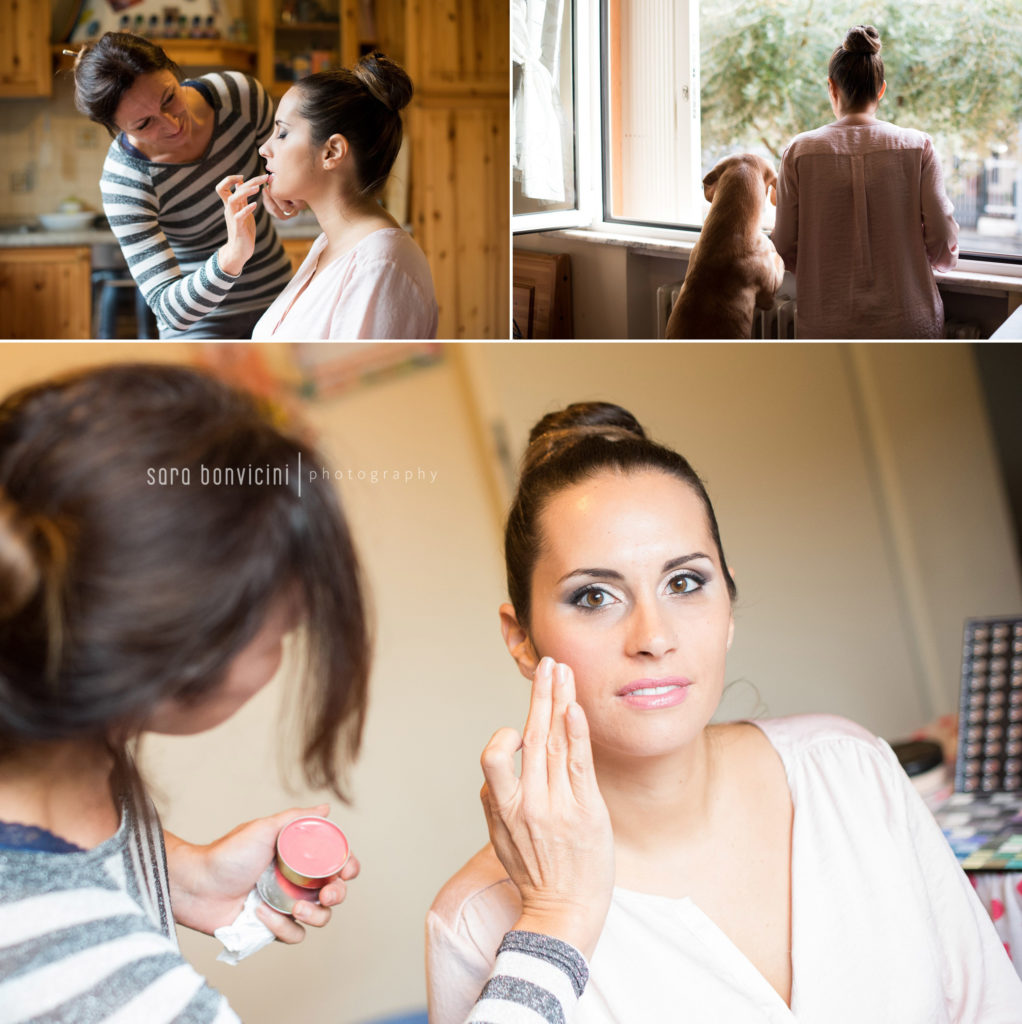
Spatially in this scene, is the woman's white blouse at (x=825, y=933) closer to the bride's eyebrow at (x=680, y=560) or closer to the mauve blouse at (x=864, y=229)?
the bride's eyebrow at (x=680, y=560)

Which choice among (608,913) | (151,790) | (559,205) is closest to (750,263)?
(559,205)

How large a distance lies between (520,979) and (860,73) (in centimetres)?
128

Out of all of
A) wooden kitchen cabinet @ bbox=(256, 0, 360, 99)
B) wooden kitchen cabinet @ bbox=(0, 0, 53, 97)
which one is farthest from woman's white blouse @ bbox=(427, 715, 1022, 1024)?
wooden kitchen cabinet @ bbox=(0, 0, 53, 97)

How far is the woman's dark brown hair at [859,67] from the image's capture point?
1.57 metres

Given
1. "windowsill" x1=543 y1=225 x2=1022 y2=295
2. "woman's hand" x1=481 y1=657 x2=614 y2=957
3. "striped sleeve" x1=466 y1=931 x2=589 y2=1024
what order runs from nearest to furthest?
"striped sleeve" x1=466 y1=931 x2=589 y2=1024 < "woman's hand" x1=481 y1=657 x2=614 y2=957 < "windowsill" x1=543 y1=225 x2=1022 y2=295

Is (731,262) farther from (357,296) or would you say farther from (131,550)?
(131,550)

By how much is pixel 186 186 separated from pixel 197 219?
4 centimetres

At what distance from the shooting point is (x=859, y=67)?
158 cm

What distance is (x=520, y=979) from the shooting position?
1229 mm

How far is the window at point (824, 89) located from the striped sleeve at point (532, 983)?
37.0 inches

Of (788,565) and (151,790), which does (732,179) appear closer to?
(788,565)

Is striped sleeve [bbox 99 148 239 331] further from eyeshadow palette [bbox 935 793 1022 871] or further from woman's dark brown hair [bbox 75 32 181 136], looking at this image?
eyeshadow palette [bbox 935 793 1022 871]

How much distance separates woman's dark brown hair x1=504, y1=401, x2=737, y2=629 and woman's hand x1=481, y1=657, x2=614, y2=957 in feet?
0.51

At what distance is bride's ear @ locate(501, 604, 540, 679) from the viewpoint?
1.47 metres
